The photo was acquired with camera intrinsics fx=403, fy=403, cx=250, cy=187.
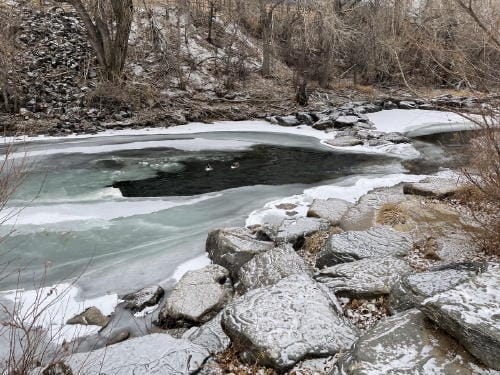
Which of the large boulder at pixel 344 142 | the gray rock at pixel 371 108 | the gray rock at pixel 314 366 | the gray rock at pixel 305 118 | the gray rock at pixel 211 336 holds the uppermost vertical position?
the gray rock at pixel 371 108

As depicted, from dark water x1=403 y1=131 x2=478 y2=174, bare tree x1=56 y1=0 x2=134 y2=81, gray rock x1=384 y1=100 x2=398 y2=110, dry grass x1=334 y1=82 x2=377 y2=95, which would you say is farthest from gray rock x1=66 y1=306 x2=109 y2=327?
dry grass x1=334 y1=82 x2=377 y2=95

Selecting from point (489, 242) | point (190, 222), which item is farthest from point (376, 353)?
point (190, 222)

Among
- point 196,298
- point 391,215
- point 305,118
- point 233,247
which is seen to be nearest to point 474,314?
point 196,298

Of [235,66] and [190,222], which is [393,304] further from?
[235,66]

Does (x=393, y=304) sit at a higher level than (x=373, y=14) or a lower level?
lower

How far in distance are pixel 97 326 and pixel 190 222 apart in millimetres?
2672

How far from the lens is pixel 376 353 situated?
2.66m

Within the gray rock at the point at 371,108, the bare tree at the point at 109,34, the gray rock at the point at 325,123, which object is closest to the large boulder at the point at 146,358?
the gray rock at the point at 325,123

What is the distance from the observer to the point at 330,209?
6582mm

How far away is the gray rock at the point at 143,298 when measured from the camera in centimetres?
447

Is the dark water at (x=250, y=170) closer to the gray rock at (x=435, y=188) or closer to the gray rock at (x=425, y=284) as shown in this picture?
the gray rock at (x=435, y=188)

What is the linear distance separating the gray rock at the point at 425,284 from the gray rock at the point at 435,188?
3540 mm

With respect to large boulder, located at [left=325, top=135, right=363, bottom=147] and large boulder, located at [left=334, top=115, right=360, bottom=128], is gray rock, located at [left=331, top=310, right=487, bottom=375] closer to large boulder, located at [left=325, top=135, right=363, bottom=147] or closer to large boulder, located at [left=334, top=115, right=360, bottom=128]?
large boulder, located at [left=325, top=135, right=363, bottom=147]

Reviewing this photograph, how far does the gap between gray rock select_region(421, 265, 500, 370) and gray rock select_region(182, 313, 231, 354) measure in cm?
174
